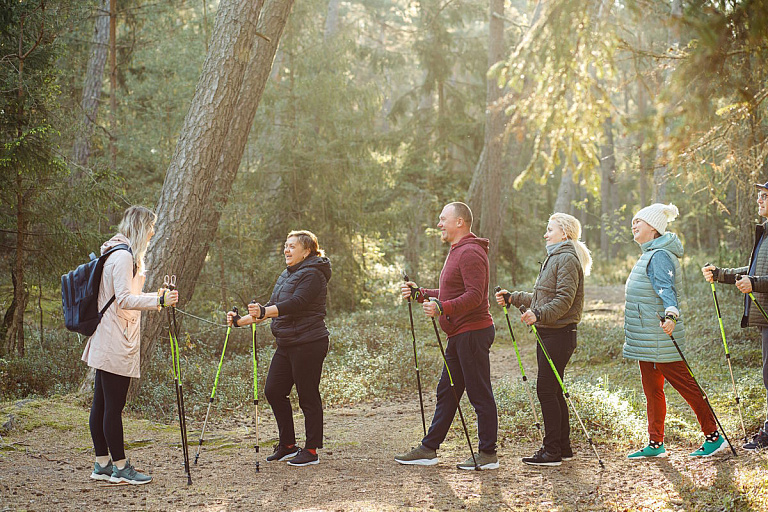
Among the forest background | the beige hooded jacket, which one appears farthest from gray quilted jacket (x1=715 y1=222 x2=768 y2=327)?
the beige hooded jacket

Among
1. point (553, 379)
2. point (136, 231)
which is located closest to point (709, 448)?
point (553, 379)

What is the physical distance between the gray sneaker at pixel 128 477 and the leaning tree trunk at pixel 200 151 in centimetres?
296

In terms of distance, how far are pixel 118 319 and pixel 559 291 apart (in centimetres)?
344

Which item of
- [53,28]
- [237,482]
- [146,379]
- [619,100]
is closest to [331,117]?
[53,28]

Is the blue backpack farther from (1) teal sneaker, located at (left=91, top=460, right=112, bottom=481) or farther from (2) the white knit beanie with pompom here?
(2) the white knit beanie with pompom

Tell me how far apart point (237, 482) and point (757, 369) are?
22.0 feet

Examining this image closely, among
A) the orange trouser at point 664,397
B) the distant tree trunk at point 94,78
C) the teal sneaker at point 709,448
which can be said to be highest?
the distant tree trunk at point 94,78

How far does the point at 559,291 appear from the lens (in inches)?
212

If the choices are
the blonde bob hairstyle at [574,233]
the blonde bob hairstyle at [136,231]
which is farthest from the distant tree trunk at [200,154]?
the blonde bob hairstyle at [574,233]

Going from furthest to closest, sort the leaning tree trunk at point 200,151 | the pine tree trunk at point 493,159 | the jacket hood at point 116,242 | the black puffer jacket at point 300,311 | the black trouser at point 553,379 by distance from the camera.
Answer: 1. the pine tree trunk at point 493,159
2. the leaning tree trunk at point 200,151
3. the black puffer jacket at point 300,311
4. the black trouser at point 553,379
5. the jacket hood at point 116,242

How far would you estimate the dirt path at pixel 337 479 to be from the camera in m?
4.61

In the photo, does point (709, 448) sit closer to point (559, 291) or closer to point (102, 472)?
point (559, 291)

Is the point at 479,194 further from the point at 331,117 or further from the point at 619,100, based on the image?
the point at 619,100

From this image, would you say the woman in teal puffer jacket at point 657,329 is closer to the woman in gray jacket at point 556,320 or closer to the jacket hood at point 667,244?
the jacket hood at point 667,244
